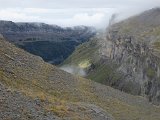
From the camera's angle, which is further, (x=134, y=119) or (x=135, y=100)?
(x=135, y=100)

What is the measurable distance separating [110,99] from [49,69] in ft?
45.1

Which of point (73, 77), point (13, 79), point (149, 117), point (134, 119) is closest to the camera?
point (13, 79)

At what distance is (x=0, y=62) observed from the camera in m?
74.4

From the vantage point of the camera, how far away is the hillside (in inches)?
2051

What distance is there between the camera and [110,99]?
306ft

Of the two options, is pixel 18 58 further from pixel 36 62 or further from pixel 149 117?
pixel 149 117

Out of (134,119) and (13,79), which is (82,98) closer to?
(134,119)

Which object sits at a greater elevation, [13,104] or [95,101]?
[13,104]

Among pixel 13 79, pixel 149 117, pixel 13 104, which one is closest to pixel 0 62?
pixel 13 79

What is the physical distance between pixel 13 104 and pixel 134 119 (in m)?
37.4

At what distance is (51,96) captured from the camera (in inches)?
2884

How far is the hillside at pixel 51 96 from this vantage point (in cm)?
5209

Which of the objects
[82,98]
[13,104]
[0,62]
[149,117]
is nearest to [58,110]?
[13,104]

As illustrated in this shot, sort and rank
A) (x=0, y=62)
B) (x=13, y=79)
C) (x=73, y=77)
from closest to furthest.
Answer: (x=13, y=79) → (x=0, y=62) → (x=73, y=77)
